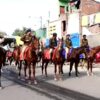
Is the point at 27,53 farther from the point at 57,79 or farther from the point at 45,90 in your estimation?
the point at 45,90

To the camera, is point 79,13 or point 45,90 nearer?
point 45,90

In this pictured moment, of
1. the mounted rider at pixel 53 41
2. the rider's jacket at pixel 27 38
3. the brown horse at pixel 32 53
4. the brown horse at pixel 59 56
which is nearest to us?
the brown horse at pixel 32 53

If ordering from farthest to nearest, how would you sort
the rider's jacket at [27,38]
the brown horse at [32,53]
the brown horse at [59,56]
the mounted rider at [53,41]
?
the mounted rider at [53,41]
the brown horse at [59,56]
the rider's jacket at [27,38]
the brown horse at [32,53]

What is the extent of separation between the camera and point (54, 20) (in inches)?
2325

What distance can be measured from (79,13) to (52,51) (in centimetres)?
2796

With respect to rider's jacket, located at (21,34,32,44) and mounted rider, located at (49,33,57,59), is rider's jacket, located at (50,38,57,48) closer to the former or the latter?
mounted rider, located at (49,33,57,59)

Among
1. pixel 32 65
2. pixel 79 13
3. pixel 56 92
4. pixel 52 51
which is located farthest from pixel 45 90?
pixel 79 13

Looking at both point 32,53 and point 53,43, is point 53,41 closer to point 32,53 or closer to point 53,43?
point 53,43

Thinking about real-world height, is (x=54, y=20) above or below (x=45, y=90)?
above

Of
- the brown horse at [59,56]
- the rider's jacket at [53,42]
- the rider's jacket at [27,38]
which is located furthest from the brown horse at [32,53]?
the rider's jacket at [53,42]

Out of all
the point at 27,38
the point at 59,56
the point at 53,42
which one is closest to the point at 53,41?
the point at 53,42

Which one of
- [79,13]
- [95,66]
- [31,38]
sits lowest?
[95,66]

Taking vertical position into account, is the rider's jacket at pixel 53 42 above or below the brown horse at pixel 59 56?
above

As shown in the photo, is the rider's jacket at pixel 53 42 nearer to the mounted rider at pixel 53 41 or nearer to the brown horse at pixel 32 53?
the mounted rider at pixel 53 41
